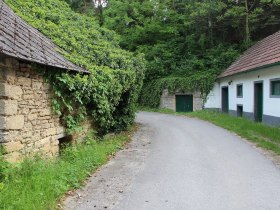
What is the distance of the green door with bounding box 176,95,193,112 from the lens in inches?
997

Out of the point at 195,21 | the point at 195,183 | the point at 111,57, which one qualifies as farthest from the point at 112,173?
the point at 195,21

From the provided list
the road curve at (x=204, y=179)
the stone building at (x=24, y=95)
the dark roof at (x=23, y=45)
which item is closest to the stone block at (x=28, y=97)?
the stone building at (x=24, y=95)

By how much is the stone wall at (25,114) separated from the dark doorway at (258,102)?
11394 millimetres

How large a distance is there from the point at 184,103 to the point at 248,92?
27.1ft

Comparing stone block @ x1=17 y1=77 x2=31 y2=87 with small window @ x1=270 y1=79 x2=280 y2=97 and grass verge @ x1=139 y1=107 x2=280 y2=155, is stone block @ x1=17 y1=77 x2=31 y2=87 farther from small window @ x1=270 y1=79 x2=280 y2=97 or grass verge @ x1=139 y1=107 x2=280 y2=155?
small window @ x1=270 y1=79 x2=280 y2=97

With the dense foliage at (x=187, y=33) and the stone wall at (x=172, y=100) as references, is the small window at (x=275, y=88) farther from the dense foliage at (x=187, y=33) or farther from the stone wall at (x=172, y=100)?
the stone wall at (x=172, y=100)

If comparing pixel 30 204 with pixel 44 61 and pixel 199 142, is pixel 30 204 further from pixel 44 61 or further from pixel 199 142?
pixel 199 142

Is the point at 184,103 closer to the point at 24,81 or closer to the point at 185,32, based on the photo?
the point at 185,32

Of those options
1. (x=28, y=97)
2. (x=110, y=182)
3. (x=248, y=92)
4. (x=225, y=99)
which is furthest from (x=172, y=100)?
(x=28, y=97)

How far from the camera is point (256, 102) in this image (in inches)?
655

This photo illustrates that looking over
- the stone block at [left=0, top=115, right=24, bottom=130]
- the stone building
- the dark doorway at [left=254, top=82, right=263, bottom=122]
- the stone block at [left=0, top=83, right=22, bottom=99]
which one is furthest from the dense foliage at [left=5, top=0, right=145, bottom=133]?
the dark doorway at [left=254, top=82, right=263, bottom=122]

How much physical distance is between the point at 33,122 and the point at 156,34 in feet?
76.5

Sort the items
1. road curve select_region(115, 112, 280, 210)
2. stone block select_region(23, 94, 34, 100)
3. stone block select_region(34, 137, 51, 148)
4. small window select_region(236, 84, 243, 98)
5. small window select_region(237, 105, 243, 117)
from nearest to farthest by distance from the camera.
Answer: road curve select_region(115, 112, 280, 210)
stone block select_region(23, 94, 34, 100)
stone block select_region(34, 137, 51, 148)
small window select_region(236, 84, 243, 98)
small window select_region(237, 105, 243, 117)

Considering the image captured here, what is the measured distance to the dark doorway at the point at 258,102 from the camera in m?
16.3
